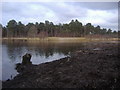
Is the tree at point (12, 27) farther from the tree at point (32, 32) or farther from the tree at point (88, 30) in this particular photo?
the tree at point (88, 30)

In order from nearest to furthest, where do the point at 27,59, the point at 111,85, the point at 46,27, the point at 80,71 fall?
the point at 111,85
the point at 80,71
the point at 27,59
the point at 46,27

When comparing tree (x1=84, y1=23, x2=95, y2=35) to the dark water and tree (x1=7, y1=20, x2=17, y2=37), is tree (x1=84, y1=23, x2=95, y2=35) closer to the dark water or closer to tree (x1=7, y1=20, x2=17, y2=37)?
tree (x1=7, y1=20, x2=17, y2=37)

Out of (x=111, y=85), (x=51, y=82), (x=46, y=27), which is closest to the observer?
(x=111, y=85)

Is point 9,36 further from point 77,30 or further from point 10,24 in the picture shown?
point 77,30

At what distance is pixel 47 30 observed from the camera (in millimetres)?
122938

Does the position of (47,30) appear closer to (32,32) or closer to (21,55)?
(32,32)

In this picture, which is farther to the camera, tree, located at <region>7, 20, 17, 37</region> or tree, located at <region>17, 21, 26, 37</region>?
tree, located at <region>17, 21, 26, 37</region>

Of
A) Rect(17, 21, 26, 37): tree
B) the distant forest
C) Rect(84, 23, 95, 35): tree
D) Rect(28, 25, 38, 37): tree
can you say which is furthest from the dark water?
Rect(84, 23, 95, 35): tree

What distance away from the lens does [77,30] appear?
412ft

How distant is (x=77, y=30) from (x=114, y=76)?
4484 inches

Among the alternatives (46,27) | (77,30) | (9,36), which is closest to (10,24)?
(9,36)

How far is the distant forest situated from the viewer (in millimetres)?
115438

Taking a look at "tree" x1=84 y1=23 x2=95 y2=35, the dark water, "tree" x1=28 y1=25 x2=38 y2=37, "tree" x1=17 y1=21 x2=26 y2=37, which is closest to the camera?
the dark water

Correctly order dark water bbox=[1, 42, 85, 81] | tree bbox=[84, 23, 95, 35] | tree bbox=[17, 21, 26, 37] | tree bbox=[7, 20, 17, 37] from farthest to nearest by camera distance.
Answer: tree bbox=[84, 23, 95, 35]
tree bbox=[17, 21, 26, 37]
tree bbox=[7, 20, 17, 37]
dark water bbox=[1, 42, 85, 81]
